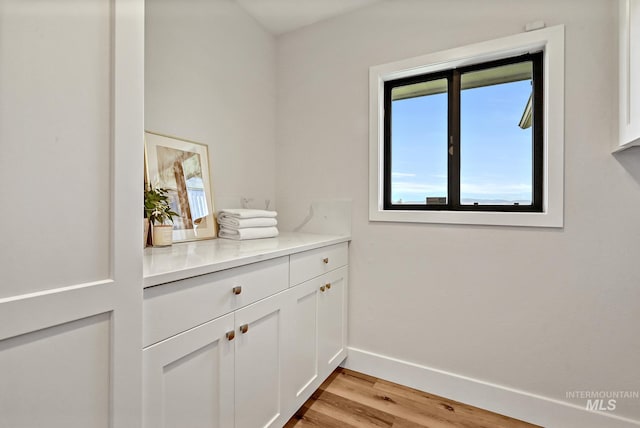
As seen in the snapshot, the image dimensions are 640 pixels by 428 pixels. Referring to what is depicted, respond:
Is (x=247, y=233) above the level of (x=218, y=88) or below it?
below

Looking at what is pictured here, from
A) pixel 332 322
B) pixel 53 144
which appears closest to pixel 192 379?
pixel 53 144

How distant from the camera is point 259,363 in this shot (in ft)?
3.96

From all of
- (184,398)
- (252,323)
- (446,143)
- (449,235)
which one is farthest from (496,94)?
(184,398)

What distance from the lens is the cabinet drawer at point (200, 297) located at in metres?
0.82

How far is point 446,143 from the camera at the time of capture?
6.01 feet

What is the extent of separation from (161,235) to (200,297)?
1.80 ft

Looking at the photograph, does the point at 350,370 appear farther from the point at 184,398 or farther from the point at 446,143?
the point at 446,143

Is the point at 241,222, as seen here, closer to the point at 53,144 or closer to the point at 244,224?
the point at 244,224

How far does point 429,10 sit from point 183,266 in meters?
1.92

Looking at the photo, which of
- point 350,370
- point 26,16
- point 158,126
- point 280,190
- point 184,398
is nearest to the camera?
point 26,16

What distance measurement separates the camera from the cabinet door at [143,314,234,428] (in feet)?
2.72

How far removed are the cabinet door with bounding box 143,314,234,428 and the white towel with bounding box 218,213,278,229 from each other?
65 centimetres

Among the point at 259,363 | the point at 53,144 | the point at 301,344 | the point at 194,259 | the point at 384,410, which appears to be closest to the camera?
the point at 53,144

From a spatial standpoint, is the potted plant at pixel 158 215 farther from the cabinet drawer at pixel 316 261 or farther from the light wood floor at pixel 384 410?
the light wood floor at pixel 384 410
